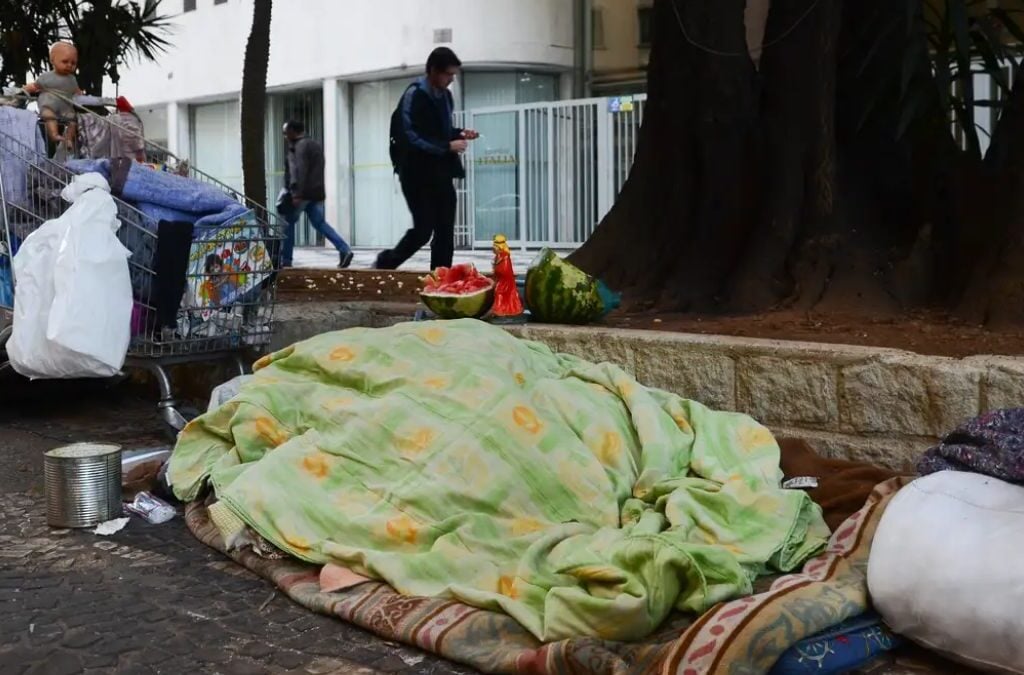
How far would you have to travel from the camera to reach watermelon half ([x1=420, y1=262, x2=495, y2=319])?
5.43m

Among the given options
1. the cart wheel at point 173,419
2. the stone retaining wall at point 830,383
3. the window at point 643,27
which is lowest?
the cart wheel at point 173,419

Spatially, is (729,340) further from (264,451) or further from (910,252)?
(264,451)

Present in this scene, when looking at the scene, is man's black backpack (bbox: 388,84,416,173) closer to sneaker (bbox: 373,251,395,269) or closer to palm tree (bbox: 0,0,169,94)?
sneaker (bbox: 373,251,395,269)

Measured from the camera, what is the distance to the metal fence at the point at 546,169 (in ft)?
52.6

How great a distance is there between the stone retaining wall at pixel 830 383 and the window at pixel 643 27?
522 inches

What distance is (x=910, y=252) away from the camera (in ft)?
18.3

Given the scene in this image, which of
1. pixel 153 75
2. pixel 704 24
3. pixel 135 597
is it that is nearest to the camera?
pixel 135 597

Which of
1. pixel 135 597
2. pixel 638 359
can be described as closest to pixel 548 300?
pixel 638 359

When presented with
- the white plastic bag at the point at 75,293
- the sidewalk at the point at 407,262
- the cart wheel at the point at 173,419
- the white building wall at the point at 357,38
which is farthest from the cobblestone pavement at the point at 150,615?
the white building wall at the point at 357,38

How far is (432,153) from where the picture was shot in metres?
8.56

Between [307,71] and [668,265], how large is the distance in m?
16.1

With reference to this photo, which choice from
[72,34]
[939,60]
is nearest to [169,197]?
[939,60]

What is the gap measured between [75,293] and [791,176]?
3394 millimetres

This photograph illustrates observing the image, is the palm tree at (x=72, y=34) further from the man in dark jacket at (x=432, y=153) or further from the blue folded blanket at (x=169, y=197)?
the blue folded blanket at (x=169, y=197)
